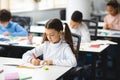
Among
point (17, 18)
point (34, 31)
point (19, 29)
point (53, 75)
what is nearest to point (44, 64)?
point (53, 75)

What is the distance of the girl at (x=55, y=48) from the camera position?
129 inches

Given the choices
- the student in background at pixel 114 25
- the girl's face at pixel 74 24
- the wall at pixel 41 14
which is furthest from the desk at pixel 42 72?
the wall at pixel 41 14

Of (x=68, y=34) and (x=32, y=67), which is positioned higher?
(x=68, y=34)

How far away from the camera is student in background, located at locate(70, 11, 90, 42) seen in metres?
4.85

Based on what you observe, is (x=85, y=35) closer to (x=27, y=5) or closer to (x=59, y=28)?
(x=59, y=28)

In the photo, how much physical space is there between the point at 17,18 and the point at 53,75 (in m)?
3.63

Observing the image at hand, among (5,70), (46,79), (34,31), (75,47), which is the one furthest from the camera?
(34,31)

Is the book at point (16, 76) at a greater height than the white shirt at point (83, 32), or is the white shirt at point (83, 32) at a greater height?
the white shirt at point (83, 32)

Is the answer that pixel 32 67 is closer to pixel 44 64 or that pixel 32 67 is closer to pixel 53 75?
pixel 44 64

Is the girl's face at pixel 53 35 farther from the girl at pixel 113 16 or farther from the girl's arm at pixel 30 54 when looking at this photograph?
the girl at pixel 113 16

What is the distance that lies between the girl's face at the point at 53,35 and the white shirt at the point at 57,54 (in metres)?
0.07

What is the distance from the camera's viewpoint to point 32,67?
3180 mm

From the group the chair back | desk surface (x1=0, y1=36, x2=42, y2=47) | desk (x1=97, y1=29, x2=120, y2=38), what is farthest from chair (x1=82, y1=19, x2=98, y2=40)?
the chair back

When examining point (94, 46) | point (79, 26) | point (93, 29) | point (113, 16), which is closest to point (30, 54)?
point (94, 46)
